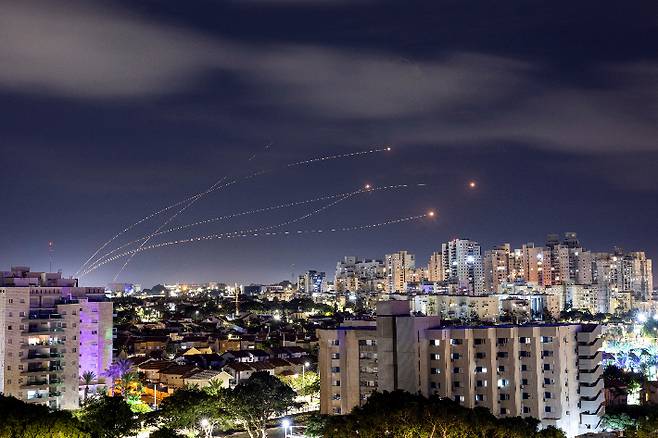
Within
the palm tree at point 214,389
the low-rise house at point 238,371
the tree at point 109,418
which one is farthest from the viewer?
the low-rise house at point 238,371

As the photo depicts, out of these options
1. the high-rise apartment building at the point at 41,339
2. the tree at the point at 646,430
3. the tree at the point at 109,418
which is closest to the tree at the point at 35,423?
the tree at the point at 109,418

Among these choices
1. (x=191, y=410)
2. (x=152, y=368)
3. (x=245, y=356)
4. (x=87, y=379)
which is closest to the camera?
(x=191, y=410)

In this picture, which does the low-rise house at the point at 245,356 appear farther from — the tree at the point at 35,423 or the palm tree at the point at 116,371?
the tree at the point at 35,423

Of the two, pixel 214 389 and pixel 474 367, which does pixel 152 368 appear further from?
pixel 474 367

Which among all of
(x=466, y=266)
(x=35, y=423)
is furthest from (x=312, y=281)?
(x=35, y=423)

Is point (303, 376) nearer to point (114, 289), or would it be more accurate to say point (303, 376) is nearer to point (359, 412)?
point (359, 412)

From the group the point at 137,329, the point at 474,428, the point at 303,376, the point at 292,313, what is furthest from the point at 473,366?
the point at 292,313
